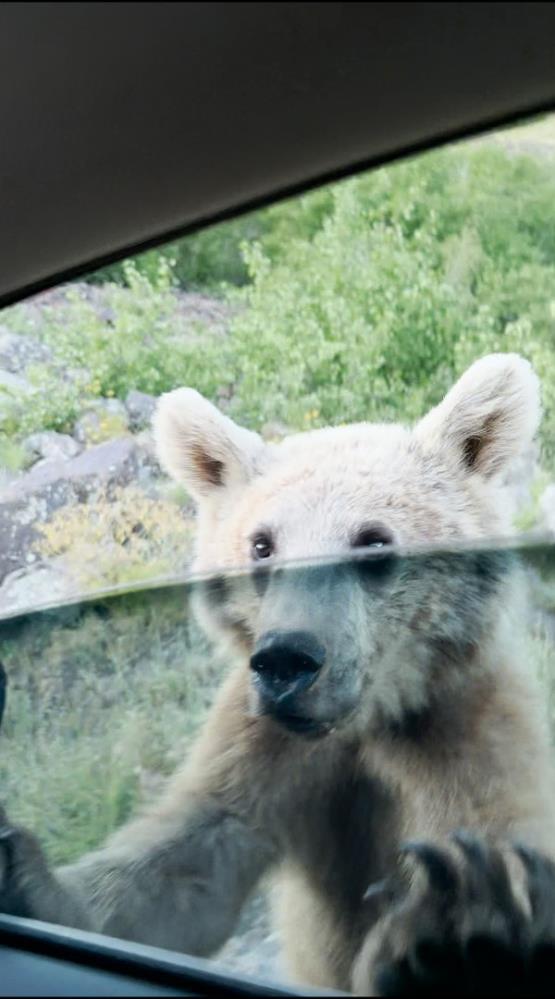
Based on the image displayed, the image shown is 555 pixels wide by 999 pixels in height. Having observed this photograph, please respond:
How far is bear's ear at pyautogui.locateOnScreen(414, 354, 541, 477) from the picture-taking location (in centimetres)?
191

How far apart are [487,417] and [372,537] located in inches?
10.1

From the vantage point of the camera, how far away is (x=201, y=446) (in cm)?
216

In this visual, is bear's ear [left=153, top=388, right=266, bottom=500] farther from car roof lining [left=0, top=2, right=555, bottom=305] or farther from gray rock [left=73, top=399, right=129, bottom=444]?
car roof lining [left=0, top=2, right=555, bottom=305]

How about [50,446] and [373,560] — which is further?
[50,446]

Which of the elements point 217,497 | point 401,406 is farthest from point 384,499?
point 217,497

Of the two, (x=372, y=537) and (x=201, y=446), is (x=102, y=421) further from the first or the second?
(x=372, y=537)

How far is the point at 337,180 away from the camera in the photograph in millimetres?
1878

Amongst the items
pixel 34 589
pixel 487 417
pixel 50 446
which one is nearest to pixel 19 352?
pixel 50 446

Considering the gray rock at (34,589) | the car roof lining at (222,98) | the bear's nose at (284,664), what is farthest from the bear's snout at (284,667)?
the car roof lining at (222,98)

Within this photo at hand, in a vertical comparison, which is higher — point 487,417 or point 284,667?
point 487,417

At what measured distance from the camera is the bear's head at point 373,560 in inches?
76.1

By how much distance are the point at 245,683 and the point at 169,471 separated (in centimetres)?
39

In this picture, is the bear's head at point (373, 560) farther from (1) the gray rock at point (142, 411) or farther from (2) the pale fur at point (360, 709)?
(1) the gray rock at point (142, 411)

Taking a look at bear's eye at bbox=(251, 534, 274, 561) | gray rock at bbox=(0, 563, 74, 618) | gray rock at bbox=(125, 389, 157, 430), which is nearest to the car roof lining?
gray rock at bbox=(125, 389, 157, 430)
